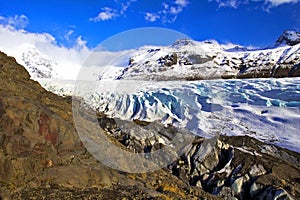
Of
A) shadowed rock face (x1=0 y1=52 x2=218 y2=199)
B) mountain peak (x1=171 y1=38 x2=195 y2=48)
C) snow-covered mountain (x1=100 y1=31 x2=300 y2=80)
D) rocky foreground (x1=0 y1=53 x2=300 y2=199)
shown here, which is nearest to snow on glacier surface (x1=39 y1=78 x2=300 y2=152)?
mountain peak (x1=171 y1=38 x2=195 y2=48)

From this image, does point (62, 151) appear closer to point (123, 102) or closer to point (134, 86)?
point (123, 102)

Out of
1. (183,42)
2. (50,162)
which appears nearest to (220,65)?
(183,42)

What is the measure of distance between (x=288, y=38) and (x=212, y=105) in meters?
57.1

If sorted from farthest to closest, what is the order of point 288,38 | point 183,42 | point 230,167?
point 288,38 → point 183,42 → point 230,167

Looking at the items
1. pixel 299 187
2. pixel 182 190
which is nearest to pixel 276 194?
pixel 299 187

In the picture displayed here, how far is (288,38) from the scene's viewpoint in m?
79.7

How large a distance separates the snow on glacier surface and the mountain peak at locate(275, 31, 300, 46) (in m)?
46.2

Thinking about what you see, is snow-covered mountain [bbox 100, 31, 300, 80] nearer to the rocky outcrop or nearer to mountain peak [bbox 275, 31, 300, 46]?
mountain peak [bbox 275, 31, 300, 46]

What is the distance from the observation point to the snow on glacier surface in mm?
25438

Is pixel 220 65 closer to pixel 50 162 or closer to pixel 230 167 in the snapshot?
pixel 230 167

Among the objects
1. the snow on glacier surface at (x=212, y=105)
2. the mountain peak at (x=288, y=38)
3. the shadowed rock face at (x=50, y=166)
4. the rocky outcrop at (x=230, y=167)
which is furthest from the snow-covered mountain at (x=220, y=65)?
the shadowed rock face at (x=50, y=166)

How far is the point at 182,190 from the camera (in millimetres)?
9086

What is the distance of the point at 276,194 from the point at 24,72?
1023 cm

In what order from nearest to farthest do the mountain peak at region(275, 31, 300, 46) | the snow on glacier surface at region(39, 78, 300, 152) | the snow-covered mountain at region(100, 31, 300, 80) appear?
1. the snow on glacier surface at region(39, 78, 300, 152)
2. the snow-covered mountain at region(100, 31, 300, 80)
3. the mountain peak at region(275, 31, 300, 46)
